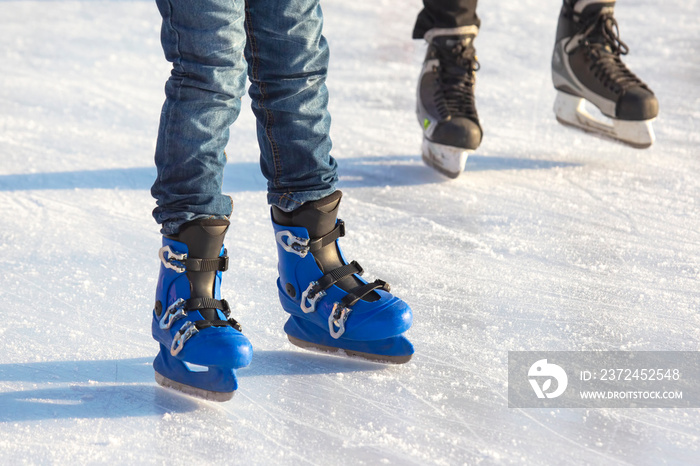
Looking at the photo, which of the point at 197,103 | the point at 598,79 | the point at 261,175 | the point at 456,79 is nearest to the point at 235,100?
the point at 197,103

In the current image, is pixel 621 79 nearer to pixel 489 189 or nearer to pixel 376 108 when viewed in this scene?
pixel 489 189

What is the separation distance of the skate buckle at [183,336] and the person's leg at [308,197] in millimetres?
192

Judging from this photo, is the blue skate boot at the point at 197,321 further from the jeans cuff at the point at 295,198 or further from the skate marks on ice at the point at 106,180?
the skate marks on ice at the point at 106,180

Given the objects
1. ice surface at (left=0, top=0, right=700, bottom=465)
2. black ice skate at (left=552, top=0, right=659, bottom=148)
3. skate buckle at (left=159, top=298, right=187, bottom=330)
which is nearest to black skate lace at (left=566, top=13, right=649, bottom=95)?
black ice skate at (left=552, top=0, right=659, bottom=148)

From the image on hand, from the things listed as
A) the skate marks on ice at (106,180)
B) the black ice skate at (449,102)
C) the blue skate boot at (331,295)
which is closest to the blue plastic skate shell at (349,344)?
the blue skate boot at (331,295)

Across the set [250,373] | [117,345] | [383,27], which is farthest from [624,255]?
[383,27]

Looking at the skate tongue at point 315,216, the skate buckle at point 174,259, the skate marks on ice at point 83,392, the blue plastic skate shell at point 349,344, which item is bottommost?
the skate marks on ice at point 83,392

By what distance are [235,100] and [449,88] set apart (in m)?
1.06

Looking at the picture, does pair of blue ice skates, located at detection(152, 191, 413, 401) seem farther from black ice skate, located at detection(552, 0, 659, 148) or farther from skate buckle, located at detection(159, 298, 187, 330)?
black ice skate, located at detection(552, 0, 659, 148)

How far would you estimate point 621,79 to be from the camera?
82.0 inches

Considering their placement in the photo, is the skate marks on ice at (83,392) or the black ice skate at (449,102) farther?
the black ice skate at (449,102)

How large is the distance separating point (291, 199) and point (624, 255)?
2.48 ft

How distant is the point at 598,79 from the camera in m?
2.10

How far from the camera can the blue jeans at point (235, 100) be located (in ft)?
3.43
